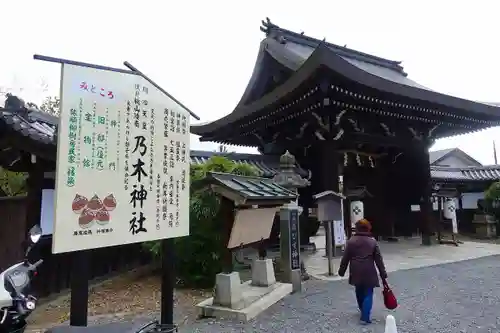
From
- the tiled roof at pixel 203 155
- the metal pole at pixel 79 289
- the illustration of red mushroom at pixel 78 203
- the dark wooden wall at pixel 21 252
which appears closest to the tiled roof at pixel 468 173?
the tiled roof at pixel 203 155

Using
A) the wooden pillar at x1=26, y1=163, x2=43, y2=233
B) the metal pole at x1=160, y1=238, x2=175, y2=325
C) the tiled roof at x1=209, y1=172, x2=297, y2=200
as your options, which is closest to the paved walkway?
the tiled roof at x1=209, y1=172, x2=297, y2=200

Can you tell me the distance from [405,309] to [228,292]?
9.29ft

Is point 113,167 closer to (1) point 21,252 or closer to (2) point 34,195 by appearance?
(2) point 34,195

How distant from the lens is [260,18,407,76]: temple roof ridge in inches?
576

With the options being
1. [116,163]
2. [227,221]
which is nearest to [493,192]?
[227,221]

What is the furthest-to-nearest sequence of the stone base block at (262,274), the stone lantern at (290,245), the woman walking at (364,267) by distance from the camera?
the stone lantern at (290,245), the stone base block at (262,274), the woman walking at (364,267)

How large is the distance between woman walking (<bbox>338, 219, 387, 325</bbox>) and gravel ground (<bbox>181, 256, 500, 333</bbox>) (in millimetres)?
298

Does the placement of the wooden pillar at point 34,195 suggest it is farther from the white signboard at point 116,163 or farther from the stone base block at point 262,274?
the stone base block at point 262,274

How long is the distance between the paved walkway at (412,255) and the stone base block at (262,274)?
182 cm

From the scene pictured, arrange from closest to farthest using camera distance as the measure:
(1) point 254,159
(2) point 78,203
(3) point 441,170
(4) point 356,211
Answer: (2) point 78,203, (4) point 356,211, (1) point 254,159, (3) point 441,170

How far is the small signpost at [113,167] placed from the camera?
2.74 meters

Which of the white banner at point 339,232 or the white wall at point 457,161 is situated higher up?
the white wall at point 457,161

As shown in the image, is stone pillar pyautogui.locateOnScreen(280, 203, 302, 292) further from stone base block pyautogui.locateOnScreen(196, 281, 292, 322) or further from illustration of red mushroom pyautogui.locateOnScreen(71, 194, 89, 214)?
illustration of red mushroom pyautogui.locateOnScreen(71, 194, 89, 214)

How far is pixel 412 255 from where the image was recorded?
10.9 metres
